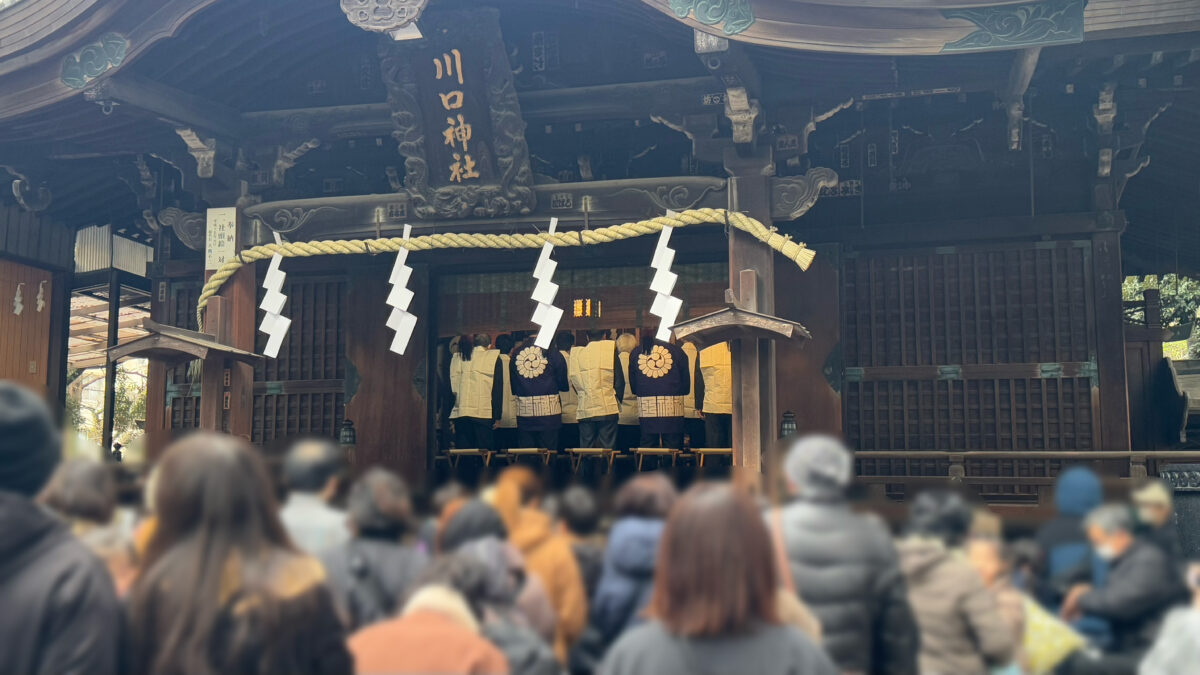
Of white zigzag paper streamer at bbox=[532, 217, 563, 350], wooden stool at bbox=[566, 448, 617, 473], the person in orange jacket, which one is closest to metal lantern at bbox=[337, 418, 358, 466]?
wooden stool at bbox=[566, 448, 617, 473]

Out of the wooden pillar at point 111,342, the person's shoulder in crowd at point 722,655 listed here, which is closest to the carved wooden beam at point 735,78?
the person's shoulder in crowd at point 722,655

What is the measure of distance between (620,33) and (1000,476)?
5280 millimetres

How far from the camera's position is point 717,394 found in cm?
1216

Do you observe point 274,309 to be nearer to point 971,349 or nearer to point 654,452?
point 654,452

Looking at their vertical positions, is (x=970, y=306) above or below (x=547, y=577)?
above

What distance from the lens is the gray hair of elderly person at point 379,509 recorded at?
4.08 metres

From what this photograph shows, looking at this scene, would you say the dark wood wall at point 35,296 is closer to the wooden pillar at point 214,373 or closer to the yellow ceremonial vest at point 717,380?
the wooden pillar at point 214,373

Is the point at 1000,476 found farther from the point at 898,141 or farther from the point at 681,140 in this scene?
the point at 681,140

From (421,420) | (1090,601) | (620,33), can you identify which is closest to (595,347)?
(421,420)

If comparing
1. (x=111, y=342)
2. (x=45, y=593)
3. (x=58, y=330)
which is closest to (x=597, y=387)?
(x=111, y=342)

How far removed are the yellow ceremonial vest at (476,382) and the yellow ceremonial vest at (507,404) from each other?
0.23 m

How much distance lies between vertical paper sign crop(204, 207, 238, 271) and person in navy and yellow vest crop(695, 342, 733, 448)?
203 inches

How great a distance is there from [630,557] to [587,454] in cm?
845

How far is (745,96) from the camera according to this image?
28.4 ft
